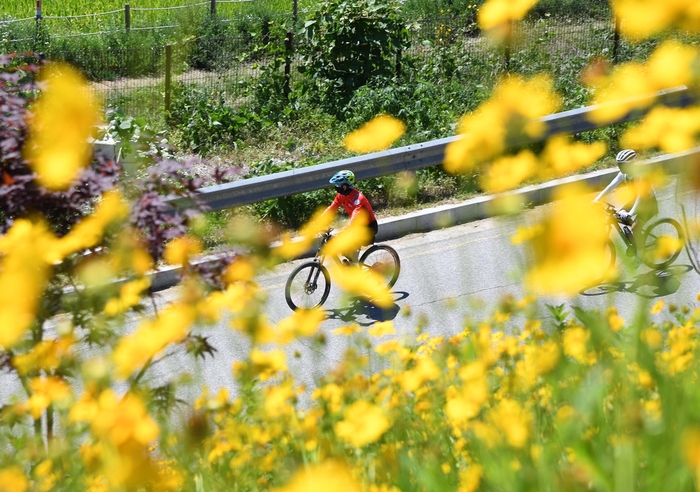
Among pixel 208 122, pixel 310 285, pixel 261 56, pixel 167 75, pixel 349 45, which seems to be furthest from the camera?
pixel 261 56

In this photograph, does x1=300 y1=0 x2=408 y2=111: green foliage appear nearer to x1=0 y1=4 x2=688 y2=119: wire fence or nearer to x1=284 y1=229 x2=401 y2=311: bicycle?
x1=0 y1=4 x2=688 y2=119: wire fence

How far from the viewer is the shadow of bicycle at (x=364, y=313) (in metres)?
7.03

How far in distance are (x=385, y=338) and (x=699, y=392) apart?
428 centimetres

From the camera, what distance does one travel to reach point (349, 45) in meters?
11.9

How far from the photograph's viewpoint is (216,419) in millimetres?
2844

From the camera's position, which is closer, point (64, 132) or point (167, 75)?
Answer: point (64, 132)

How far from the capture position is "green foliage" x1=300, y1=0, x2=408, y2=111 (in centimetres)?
1191

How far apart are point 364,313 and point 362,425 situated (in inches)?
198

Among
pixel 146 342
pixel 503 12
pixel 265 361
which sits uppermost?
pixel 503 12

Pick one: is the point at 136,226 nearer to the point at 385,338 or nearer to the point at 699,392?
the point at 699,392

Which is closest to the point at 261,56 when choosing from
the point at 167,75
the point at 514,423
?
the point at 167,75

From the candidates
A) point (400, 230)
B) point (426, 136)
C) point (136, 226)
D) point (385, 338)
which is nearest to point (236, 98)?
point (426, 136)

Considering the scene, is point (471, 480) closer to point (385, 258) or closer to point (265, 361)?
point (265, 361)

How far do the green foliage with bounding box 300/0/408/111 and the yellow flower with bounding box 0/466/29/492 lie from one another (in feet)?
31.6
